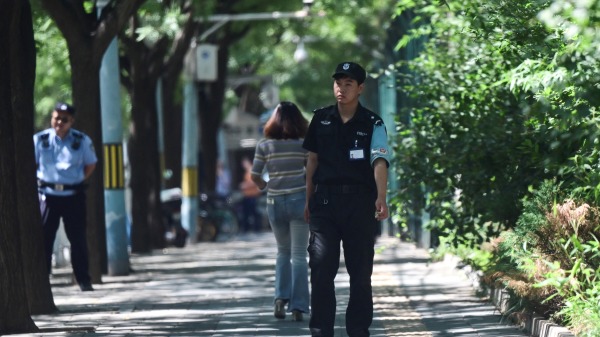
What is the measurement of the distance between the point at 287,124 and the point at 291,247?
991 millimetres

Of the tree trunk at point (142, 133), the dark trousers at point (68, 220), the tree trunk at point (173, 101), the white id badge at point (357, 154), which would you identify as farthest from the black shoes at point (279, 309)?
the tree trunk at point (173, 101)

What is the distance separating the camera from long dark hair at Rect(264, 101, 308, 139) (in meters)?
11.7

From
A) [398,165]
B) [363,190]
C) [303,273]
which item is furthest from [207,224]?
[363,190]

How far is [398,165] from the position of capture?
45.5 ft

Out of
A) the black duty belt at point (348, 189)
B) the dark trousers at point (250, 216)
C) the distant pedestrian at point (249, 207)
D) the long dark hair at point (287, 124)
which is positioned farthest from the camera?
the dark trousers at point (250, 216)

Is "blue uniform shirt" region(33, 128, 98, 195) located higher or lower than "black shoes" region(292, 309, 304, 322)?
higher

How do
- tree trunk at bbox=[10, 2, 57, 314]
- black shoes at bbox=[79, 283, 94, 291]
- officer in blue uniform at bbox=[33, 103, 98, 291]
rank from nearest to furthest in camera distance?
tree trunk at bbox=[10, 2, 57, 314] → officer in blue uniform at bbox=[33, 103, 98, 291] → black shoes at bbox=[79, 283, 94, 291]

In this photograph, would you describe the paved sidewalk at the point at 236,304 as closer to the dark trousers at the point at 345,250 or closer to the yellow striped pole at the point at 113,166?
the dark trousers at the point at 345,250

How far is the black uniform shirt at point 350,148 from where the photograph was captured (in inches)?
362

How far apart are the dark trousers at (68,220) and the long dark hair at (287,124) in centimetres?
359

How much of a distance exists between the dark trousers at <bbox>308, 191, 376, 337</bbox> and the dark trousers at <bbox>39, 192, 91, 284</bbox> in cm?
573

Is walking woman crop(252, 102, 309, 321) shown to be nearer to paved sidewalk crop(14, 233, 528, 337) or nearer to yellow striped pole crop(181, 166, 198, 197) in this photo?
paved sidewalk crop(14, 233, 528, 337)

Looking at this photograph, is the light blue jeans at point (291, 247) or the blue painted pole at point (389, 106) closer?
the light blue jeans at point (291, 247)

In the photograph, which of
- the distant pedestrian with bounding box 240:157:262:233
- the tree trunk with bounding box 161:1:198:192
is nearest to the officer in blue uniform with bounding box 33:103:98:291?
the tree trunk with bounding box 161:1:198:192
